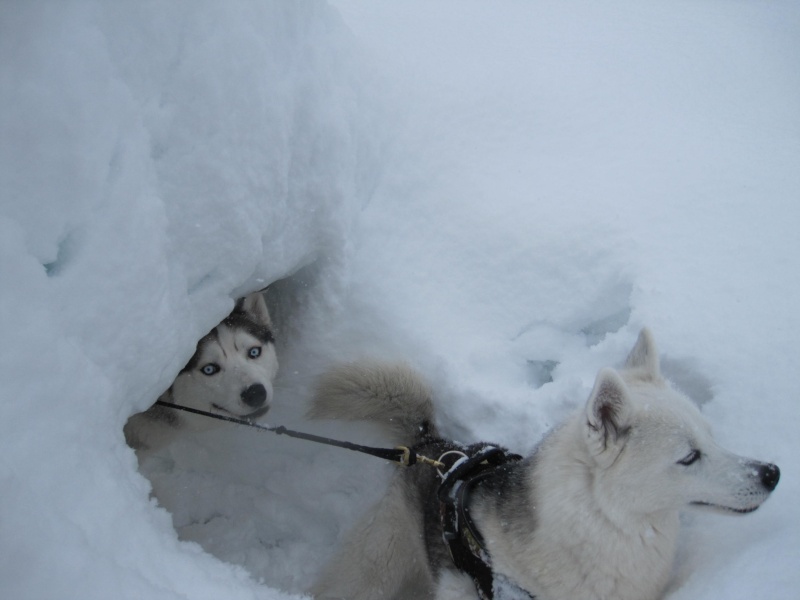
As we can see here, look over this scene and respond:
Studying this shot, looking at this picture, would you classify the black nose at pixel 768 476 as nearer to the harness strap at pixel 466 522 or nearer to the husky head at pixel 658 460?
the husky head at pixel 658 460

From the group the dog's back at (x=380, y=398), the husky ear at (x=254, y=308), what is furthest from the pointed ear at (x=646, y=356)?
the husky ear at (x=254, y=308)

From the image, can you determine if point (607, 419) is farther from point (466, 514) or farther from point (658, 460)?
point (466, 514)

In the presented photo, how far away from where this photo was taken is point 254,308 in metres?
2.97

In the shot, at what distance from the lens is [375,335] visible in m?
2.99

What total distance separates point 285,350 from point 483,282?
1401 millimetres

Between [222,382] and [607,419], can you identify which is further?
[222,382]

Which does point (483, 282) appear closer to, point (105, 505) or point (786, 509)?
point (786, 509)

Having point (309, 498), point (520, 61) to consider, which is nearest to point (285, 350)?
point (309, 498)

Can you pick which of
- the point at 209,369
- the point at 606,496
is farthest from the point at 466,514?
the point at 209,369

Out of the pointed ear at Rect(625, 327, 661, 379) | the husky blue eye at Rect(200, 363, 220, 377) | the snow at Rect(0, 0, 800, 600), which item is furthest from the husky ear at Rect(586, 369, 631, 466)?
the husky blue eye at Rect(200, 363, 220, 377)

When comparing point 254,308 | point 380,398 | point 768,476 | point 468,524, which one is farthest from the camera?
point 254,308

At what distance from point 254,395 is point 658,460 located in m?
1.90

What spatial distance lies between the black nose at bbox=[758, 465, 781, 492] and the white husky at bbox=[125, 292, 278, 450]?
7.13 feet

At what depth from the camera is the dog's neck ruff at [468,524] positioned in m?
1.98
